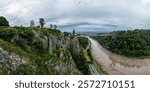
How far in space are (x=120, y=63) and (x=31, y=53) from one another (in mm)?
13285

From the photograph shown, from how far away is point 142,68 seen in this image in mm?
20344

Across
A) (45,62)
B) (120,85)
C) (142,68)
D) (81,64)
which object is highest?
(120,85)

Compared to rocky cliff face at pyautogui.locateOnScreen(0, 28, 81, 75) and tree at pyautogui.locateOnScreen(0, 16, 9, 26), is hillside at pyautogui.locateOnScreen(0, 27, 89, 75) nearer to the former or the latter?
rocky cliff face at pyautogui.locateOnScreen(0, 28, 81, 75)

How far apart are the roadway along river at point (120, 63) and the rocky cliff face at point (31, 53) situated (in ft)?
25.2

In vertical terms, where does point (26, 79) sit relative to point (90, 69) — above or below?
above

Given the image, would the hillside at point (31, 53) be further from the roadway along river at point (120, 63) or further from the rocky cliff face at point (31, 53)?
the roadway along river at point (120, 63)

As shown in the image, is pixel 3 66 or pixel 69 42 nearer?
pixel 3 66

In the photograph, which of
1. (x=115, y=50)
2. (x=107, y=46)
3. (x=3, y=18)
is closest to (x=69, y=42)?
(x=3, y=18)

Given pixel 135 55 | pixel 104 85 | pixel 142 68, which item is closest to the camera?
pixel 104 85

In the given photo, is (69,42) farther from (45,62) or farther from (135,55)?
(135,55)

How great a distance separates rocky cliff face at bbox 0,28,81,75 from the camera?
725cm

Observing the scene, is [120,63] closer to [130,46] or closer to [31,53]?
[130,46]

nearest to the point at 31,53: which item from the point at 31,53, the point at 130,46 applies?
the point at 31,53

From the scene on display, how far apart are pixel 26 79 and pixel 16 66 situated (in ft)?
17.4
